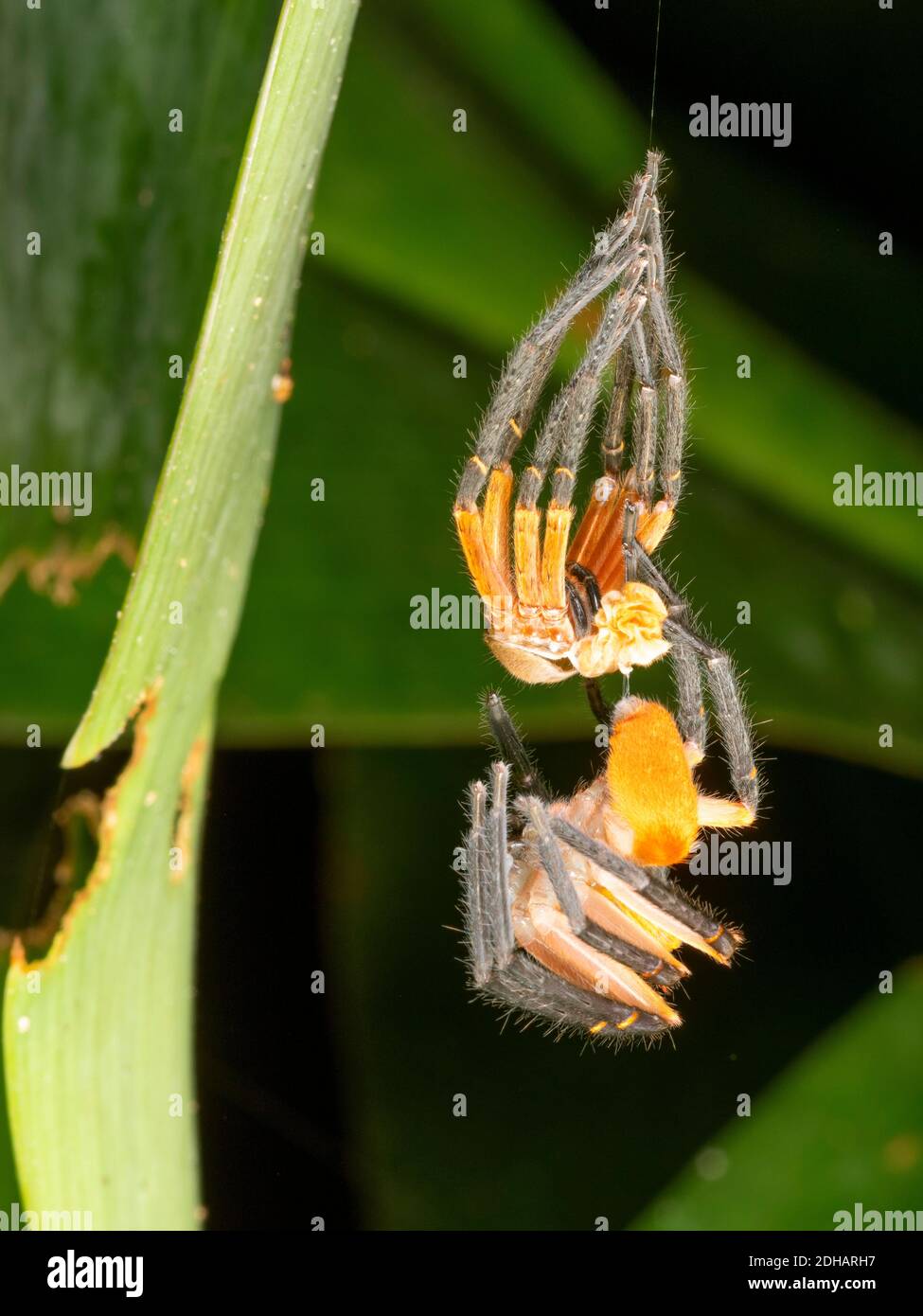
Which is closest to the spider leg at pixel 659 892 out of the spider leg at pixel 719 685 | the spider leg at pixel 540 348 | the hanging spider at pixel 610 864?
the hanging spider at pixel 610 864

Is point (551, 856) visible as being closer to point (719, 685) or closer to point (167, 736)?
point (719, 685)

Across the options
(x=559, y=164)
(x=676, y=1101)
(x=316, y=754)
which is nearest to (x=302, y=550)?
(x=316, y=754)

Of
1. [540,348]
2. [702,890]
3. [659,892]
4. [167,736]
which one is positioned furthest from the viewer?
[702,890]

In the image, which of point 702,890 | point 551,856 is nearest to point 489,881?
point 551,856

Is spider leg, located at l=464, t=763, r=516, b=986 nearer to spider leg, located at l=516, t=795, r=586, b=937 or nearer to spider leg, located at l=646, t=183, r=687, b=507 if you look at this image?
spider leg, located at l=516, t=795, r=586, b=937

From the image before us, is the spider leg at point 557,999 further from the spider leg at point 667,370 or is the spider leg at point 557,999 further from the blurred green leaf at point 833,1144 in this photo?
the spider leg at point 667,370

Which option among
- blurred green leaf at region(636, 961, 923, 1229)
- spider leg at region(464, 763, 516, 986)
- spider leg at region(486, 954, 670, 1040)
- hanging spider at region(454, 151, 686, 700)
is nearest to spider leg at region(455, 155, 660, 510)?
hanging spider at region(454, 151, 686, 700)
